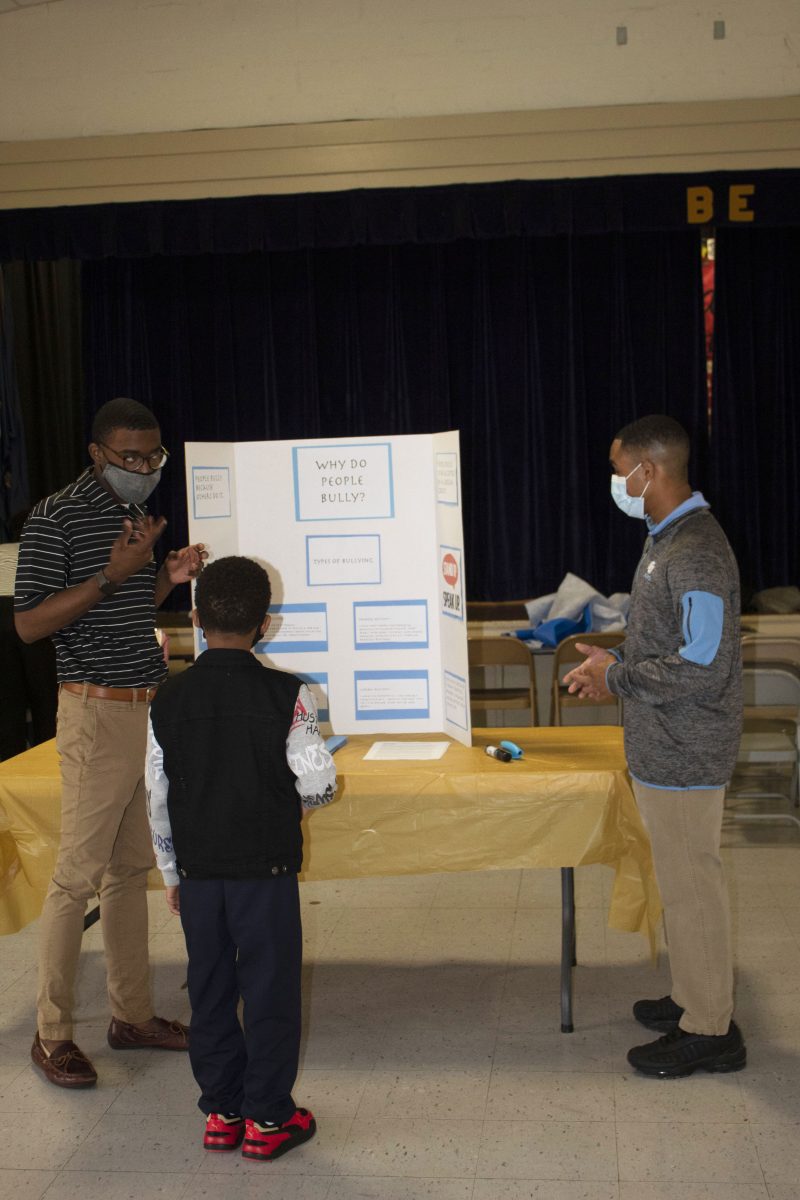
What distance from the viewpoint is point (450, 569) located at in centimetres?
342

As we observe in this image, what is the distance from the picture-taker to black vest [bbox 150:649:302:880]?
2424 mm

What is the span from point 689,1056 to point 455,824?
0.79 metres

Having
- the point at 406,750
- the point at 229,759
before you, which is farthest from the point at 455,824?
the point at 229,759

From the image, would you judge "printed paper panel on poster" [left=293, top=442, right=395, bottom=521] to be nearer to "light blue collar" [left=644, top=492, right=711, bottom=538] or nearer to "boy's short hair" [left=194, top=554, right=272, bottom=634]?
"light blue collar" [left=644, top=492, right=711, bottom=538]

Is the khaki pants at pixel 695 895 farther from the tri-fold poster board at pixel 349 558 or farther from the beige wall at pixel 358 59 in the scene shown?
the beige wall at pixel 358 59

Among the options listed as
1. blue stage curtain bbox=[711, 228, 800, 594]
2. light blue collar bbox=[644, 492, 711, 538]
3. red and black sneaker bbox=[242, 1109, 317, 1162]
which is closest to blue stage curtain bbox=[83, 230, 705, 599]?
blue stage curtain bbox=[711, 228, 800, 594]

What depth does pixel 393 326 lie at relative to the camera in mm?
7895

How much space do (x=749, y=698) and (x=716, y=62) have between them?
11.5 feet

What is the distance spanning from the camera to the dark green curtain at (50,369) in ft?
27.3

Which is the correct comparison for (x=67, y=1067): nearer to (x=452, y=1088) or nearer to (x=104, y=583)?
(x=452, y=1088)

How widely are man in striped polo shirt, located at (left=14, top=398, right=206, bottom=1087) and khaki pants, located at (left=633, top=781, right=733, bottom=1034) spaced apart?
1289 mm

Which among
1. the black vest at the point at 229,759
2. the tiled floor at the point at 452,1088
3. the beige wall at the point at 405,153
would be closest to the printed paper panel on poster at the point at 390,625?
the tiled floor at the point at 452,1088

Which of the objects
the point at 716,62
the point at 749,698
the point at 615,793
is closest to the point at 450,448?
the point at 615,793

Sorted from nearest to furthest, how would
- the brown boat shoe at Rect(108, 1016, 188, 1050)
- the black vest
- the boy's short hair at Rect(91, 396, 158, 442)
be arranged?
the black vest, the boy's short hair at Rect(91, 396, 158, 442), the brown boat shoe at Rect(108, 1016, 188, 1050)
